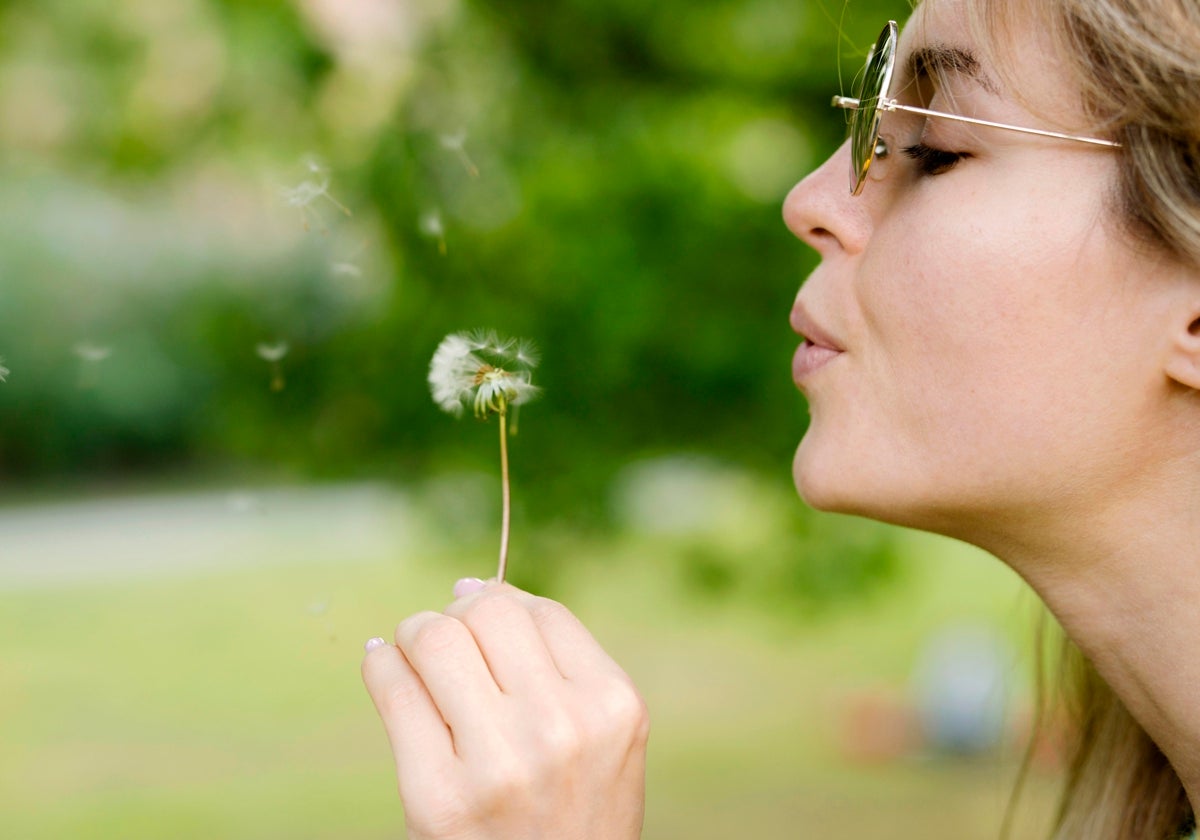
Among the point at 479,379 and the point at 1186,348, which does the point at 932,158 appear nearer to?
the point at 1186,348

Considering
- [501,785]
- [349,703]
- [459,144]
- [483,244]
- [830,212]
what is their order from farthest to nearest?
[349,703]
[483,244]
[459,144]
[830,212]
[501,785]

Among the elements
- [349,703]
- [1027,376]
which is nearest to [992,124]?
[1027,376]

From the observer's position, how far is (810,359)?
173 centimetres

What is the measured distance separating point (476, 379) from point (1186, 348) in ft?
2.97

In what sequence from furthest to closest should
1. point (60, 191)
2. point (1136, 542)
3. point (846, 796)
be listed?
point (846, 796)
point (60, 191)
point (1136, 542)

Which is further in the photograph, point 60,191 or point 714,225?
point 60,191

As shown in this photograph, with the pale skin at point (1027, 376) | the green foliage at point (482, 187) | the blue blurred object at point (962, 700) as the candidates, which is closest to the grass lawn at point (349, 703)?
the blue blurred object at point (962, 700)

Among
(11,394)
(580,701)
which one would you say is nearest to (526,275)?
(580,701)

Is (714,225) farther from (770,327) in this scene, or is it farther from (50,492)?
(50,492)

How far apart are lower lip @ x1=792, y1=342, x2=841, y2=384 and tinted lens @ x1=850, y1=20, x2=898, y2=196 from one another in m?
0.23

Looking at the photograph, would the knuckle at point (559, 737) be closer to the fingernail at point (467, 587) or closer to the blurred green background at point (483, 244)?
the fingernail at point (467, 587)

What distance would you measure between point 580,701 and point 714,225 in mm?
2941

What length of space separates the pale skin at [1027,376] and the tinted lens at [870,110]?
0.08ft

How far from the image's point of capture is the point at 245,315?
4191mm
